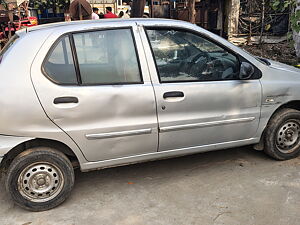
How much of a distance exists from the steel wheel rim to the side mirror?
790 mm

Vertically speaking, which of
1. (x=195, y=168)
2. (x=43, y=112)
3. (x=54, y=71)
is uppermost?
(x=54, y=71)

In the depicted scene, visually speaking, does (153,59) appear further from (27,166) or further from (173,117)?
(27,166)

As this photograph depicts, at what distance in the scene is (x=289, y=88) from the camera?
3.65 metres

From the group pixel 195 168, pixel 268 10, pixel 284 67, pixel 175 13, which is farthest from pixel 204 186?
pixel 175 13

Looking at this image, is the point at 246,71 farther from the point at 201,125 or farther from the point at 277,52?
the point at 277,52

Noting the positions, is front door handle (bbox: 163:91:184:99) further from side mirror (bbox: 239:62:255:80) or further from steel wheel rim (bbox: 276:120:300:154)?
steel wheel rim (bbox: 276:120:300:154)

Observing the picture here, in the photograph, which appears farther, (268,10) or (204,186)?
(268,10)

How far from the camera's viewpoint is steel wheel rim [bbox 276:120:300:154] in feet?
12.5

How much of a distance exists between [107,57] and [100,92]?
1.19 ft

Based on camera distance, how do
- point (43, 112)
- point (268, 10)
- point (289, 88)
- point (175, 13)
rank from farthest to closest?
point (175, 13), point (268, 10), point (289, 88), point (43, 112)

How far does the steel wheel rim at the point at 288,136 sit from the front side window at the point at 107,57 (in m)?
1.84

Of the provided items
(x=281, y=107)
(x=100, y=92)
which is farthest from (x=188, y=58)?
(x=281, y=107)

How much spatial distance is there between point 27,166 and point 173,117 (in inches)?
55.6

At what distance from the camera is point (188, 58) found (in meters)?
3.43
